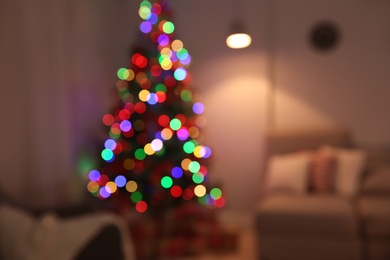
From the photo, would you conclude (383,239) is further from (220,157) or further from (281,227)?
(220,157)

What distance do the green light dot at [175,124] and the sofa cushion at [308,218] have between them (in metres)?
1.04

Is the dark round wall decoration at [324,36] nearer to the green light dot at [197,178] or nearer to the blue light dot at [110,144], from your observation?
the green light dot at [197,178]

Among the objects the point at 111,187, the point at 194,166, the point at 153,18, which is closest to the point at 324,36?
the point at 153,18

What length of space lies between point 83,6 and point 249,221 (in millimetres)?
2638

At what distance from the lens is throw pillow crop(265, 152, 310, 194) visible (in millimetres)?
3552

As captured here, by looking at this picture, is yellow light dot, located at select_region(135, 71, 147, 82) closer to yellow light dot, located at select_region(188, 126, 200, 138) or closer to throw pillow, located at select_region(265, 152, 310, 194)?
yellow light dot, located at select_region(188, 126, 200, 138)

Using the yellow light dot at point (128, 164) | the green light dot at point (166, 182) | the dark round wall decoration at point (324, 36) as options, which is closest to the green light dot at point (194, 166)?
the green light dot at point (166, 182)

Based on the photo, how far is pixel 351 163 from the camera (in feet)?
11.7

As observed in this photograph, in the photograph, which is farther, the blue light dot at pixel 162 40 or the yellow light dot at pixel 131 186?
the blue light dot at pixel 162 40

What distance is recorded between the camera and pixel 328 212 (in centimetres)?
299

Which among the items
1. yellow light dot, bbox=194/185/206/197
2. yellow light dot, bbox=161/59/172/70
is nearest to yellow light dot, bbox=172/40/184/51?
yellow light dot, bbox=161/59/172/70

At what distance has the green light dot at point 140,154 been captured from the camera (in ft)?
12.1

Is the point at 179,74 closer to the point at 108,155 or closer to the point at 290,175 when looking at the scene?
the point at 108,155

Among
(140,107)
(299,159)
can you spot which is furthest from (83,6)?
(299,159)
